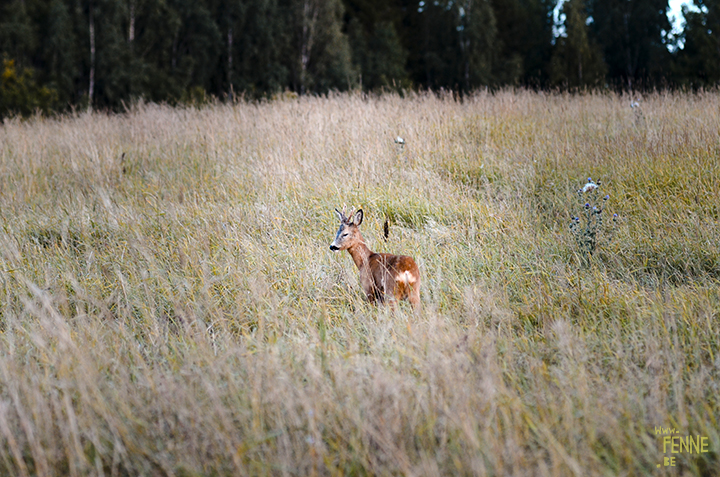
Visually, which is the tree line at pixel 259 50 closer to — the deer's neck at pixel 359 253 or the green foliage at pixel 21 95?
the green foliage at pixel 21 95

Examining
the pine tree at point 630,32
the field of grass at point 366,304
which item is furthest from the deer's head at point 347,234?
the pine tree at point 630,32

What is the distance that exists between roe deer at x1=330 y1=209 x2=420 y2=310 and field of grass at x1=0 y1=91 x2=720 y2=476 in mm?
119

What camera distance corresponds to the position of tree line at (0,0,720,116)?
16141mm

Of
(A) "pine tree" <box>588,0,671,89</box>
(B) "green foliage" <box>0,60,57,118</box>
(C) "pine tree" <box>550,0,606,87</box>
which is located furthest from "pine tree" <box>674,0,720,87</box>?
(B) "green foliage" <box>0,60,57,118</box>

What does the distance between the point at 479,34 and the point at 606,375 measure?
909 inches

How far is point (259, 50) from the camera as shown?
18594 millimetres

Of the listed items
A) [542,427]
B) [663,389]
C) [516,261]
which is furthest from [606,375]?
[516,261]

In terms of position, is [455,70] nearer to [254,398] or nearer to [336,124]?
[336,124]

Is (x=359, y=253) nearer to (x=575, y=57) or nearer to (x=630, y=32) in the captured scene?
(x=575, y=57)

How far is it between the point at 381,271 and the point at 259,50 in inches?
676

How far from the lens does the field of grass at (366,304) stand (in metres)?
1.97

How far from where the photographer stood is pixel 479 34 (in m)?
23.1

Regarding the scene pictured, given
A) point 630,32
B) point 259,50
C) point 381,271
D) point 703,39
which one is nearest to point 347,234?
point 381,271

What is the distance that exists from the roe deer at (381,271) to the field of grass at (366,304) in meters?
0.12
